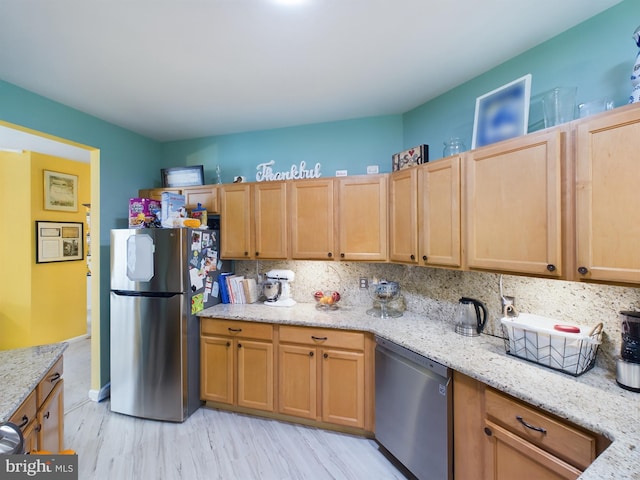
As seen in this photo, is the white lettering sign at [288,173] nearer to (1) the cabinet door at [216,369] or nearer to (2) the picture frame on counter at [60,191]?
(1) the cabinet door at [216,369]

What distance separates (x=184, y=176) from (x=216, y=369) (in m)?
1.97

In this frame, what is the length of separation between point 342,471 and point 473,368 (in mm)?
1192

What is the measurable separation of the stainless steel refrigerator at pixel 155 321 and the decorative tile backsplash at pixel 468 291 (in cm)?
80

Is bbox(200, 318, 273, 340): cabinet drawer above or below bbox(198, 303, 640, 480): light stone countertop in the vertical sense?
below

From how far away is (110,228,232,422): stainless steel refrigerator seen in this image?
2.35 metres

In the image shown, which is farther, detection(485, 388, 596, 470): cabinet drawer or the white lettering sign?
the white lettering sign

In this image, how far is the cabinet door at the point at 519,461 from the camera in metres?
1.12

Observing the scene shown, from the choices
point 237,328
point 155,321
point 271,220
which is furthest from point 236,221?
point 155,321

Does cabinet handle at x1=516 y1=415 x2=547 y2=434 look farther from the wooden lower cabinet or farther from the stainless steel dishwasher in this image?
the stainless steel dishwasher

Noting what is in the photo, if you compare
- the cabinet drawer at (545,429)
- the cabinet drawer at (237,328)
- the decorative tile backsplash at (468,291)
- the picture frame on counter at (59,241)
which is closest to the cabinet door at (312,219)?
the decorative tile backsplash at (468,291)

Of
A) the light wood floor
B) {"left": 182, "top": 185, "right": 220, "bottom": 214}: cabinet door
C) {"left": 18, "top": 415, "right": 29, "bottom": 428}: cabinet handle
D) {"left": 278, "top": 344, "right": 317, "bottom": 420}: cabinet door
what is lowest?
the light wood floor

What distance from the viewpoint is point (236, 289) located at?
111 inches

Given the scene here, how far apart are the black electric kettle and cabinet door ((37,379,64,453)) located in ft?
7.94

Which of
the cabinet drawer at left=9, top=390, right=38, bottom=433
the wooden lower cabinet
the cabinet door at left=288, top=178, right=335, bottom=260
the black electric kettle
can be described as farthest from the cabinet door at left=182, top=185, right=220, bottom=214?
the wooden lower cabinet
